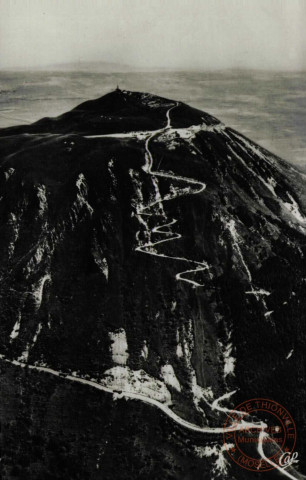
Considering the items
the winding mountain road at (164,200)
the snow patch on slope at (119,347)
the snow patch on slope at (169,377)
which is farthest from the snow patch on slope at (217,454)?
the winding mountain road at (164,200)

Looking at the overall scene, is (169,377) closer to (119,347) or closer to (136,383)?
(136,383)

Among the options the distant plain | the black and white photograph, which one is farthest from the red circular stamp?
the distant plain

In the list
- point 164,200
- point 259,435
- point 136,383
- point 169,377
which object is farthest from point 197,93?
point 259,435

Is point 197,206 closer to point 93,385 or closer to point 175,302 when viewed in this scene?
point 175,302

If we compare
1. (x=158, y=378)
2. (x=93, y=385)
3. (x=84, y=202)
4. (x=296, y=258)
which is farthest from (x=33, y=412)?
(x=296, y=258)

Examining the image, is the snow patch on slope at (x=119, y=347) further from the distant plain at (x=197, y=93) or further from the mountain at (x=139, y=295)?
the distant plain at (x=197, y=93)

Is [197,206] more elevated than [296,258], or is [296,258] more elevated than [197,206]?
[197,206]
